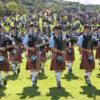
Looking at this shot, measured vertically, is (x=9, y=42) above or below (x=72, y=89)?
above

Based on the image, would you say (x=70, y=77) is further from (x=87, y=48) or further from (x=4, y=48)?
(x=4, y=48)

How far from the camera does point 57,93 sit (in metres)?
12.6

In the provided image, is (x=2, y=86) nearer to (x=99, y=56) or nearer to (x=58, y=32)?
(x=58, y=32)

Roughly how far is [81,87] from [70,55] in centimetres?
350

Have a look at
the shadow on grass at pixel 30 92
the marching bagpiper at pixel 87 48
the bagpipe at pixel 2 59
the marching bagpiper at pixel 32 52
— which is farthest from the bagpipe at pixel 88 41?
the bagpipe at pixel 2 59

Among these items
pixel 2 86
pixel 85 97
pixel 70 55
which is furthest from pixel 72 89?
pixel 70 55

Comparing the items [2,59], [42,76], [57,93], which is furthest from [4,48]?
[42,76]

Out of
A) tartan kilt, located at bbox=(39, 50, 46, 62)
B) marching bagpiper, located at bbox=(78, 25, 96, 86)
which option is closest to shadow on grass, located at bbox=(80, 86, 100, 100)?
marching bagpiper, located at bbox=(78, 25, 96, 86)

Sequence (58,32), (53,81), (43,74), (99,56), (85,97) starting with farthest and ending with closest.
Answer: (99,56)
(43,74)
(53,81)
(58,32)
(85,97)

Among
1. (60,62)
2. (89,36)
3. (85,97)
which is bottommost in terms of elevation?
(85,97)

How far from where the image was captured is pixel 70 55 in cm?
1684

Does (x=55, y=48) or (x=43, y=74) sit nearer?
(x=55, y=48)

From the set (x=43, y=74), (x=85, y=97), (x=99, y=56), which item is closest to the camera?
(x=85, y=97)

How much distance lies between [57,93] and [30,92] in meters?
0.89
